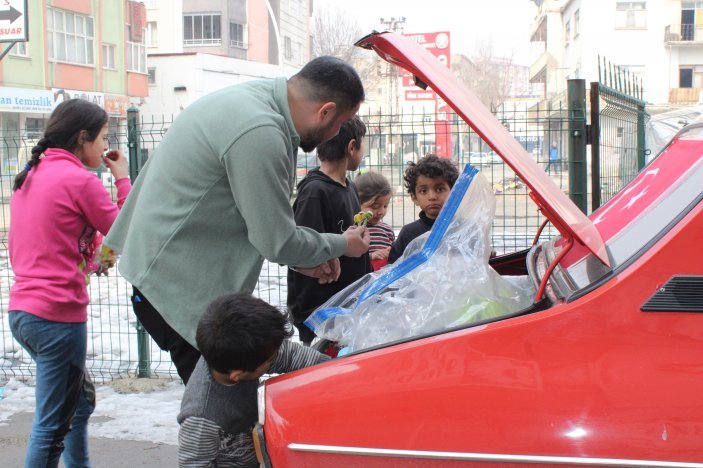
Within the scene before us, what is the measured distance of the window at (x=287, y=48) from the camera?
65.4 meters

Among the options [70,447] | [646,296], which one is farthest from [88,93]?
[646,296]

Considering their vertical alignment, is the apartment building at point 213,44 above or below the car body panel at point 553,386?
above

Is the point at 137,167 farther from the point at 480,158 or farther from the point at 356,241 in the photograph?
the point at 356,241

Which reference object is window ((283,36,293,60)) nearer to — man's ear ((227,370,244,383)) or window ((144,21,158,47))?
window ((144,21,158,47))

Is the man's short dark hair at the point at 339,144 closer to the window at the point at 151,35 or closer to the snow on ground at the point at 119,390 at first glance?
A: the snow on ground at the point at 119,390

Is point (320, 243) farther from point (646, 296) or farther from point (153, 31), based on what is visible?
point (153, 31)

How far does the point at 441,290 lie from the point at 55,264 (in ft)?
6.15

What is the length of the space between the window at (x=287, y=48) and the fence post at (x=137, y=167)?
61.0 meters

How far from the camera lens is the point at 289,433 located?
1.91m

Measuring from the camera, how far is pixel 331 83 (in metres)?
2.68

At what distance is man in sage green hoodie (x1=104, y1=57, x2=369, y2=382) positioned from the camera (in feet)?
8.04

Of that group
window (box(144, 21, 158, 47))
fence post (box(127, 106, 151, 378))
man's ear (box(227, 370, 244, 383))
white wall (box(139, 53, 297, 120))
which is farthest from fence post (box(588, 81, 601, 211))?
window (box(144, 21, 158, 47))

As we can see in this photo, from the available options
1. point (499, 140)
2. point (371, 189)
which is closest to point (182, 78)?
point (371, 189)

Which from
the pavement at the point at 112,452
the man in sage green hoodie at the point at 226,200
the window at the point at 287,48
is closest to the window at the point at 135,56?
the window at the point at 287,48
